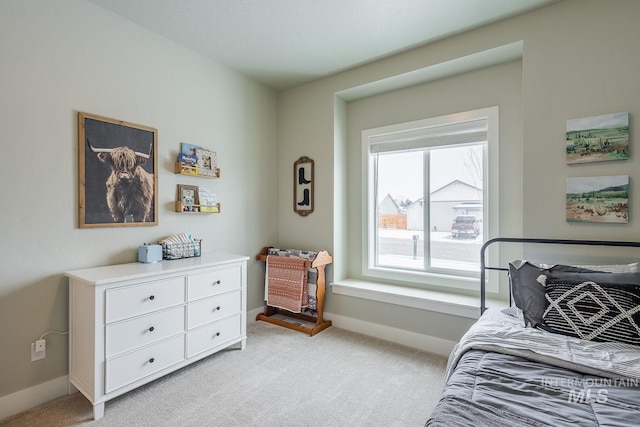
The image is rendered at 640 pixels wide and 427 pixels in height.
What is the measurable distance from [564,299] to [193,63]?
3266 mm

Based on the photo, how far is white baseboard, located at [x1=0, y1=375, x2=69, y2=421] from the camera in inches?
71.9

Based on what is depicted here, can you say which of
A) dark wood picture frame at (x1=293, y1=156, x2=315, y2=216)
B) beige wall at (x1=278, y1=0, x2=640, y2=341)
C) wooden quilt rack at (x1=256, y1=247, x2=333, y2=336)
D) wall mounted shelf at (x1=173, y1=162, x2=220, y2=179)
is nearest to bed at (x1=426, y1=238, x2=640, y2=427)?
beige wall at (x1=278, y1=0, x2=640, y2=341)

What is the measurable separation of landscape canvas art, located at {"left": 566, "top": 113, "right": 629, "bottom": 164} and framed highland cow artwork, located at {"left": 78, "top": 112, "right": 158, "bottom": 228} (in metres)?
3.05

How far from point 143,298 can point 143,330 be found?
205 mm

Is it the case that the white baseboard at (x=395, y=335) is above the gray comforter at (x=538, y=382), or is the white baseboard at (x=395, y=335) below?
below

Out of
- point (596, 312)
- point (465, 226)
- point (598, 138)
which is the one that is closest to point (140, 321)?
point (596, 312)

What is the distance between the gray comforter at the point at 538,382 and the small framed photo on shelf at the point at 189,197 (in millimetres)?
2287

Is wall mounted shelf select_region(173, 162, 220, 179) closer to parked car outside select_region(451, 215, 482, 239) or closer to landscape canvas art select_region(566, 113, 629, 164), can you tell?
parked car outside select_region(451, 215, 482, 239)

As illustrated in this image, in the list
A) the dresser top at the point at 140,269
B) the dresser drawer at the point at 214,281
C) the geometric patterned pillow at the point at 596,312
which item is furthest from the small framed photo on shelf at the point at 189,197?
the geometric patterned pillow at the point at 596,312

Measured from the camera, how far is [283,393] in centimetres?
205

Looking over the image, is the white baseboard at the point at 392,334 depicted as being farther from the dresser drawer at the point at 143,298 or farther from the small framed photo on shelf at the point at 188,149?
the small framed photo on shelf at the point at 188,149

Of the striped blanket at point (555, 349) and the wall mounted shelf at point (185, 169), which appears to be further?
the wall mounted shelf at point (185, 169)

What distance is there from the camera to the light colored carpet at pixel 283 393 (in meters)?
1.79

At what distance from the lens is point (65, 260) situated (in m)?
2.06
